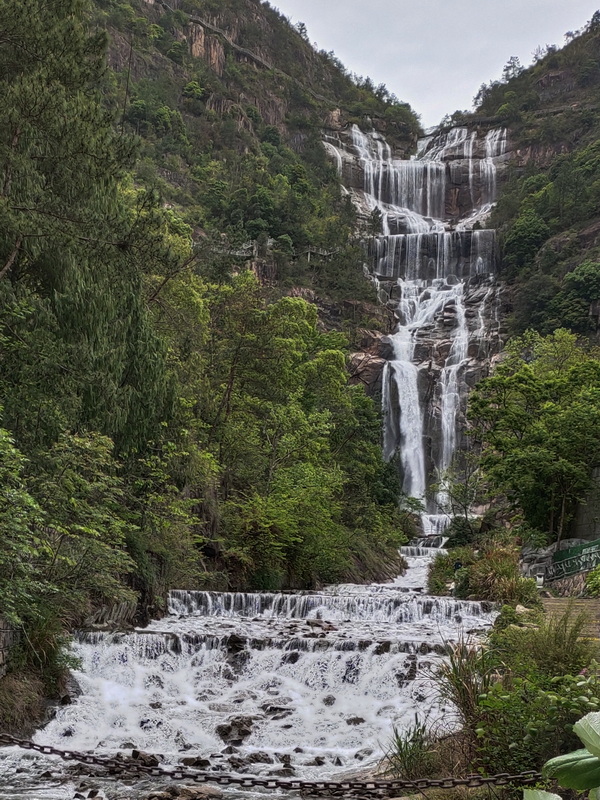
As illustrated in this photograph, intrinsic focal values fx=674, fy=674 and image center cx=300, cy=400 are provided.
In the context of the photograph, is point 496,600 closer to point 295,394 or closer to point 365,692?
point 365,692

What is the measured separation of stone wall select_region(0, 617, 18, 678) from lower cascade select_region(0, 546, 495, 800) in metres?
0.89

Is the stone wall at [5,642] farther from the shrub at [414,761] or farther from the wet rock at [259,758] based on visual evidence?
the shrub at [414,761]

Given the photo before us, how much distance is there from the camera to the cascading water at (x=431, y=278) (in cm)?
3944

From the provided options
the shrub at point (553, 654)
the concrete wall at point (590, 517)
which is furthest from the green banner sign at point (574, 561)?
the shrub at point (553, 654)

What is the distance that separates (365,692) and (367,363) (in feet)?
112

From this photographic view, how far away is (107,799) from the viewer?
592 cm

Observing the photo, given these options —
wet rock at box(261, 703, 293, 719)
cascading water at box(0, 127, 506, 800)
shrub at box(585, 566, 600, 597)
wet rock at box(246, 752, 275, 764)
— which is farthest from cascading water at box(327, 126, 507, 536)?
wet rock at box(246, 752, 275, 764)

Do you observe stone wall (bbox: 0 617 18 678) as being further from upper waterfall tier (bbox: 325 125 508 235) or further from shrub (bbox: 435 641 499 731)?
upper waterfall tier (bbox: 325 125 508 235)

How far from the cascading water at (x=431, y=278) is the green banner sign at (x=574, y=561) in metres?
17.1

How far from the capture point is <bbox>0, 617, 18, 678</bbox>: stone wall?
311 inches

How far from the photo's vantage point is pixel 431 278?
5278 cm

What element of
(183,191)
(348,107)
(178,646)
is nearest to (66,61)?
(178,646)

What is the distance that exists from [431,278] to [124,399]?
44894 millimetres

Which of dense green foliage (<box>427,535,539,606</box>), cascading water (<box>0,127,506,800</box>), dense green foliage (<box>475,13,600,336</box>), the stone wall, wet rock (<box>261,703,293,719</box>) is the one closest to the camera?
cascading water (<box>0,127,506,800</box>)
